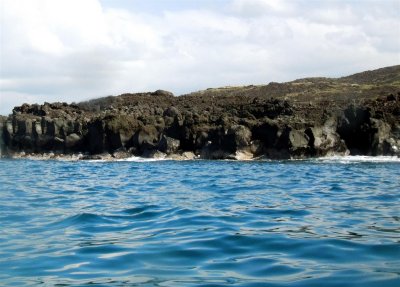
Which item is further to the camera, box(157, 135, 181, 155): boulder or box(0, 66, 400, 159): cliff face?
box(157, 135, 181, 155): boulder

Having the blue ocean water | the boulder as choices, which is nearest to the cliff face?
the boulder

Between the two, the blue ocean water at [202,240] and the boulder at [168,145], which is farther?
the boulder at [168,145]

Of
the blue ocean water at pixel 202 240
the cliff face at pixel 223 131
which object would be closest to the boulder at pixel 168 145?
the cliff face at pixel 223 131

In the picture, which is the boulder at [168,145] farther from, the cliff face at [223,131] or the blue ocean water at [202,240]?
the blue ocean water at [202,240]

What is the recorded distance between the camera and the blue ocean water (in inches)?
268

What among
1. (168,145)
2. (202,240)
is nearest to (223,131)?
(168,145)

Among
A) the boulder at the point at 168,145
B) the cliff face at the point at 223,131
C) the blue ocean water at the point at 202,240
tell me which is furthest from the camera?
the boulder at the point at 168,145

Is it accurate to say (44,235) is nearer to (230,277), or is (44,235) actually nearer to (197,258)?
(197,258)

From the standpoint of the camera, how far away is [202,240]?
9164 mm

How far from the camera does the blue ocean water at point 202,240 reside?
268 inches

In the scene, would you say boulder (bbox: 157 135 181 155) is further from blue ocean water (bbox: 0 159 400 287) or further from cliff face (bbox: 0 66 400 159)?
blue ocean water (bbox: 0 159 400 287)

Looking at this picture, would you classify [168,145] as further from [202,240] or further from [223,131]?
[202,240]

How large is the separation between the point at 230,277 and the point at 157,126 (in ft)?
222

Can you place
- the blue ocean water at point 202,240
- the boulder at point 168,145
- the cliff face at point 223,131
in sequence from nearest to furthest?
the blue ocean water at point 202,240, the cliff face at point 223,131, the boulder at point 168,145
